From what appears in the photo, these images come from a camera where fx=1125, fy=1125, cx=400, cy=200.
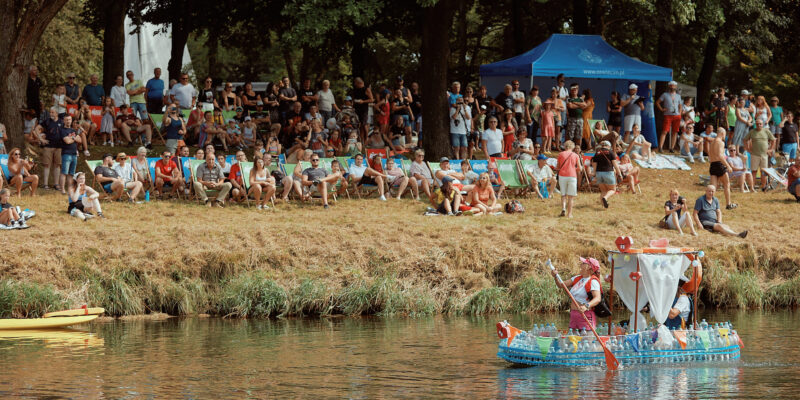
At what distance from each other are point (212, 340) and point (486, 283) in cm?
545

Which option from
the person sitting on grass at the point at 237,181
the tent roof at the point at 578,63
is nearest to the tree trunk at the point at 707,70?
the tent roof at the point at 578,63

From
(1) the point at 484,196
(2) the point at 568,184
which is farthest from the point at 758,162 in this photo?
(1) the point at 484,196

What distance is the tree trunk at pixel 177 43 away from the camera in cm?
3275

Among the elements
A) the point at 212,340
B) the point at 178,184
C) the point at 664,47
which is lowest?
the point at 212,340

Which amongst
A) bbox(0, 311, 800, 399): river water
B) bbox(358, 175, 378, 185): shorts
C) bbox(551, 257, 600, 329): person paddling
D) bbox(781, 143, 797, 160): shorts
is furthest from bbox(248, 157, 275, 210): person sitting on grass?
bbox(781, 143, 797, 160): shorts

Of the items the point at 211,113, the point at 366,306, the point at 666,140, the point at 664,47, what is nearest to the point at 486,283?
the point at 366,306

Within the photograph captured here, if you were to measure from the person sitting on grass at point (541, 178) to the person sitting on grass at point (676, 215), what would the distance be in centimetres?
351

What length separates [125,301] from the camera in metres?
17.7

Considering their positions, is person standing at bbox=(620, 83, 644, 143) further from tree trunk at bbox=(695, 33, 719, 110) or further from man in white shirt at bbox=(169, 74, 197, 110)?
man in white shirt at bbox=(169, 74, 197, 110)

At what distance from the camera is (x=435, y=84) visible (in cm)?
2578

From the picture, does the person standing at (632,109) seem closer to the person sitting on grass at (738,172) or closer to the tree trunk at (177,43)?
the person sitting on grass at (738,172)

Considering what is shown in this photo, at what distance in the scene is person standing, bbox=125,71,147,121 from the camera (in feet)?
88.9

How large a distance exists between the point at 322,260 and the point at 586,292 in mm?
6829

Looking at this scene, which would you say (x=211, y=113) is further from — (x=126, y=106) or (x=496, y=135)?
(x=496, y=135)
